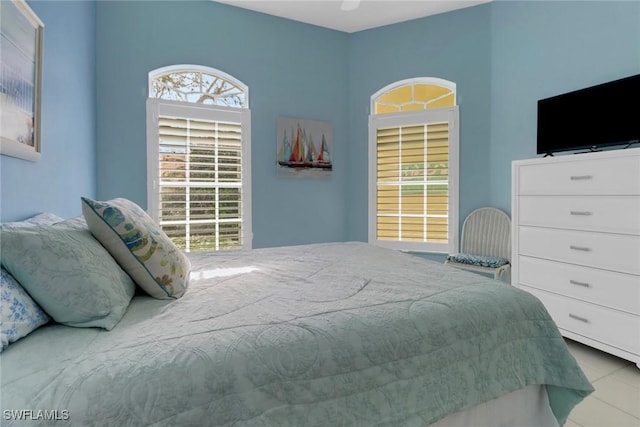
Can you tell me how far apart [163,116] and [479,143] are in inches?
123

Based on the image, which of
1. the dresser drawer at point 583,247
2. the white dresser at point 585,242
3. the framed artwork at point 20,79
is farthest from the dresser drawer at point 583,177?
the framed artwork at point 20,79

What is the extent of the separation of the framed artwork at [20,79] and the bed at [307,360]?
94 cm

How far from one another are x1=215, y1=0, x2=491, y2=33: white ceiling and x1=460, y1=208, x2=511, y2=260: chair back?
213cm

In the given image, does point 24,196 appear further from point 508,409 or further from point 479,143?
point 479,143

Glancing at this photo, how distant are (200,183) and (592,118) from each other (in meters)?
3.26

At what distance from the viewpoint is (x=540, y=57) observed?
3.09 m

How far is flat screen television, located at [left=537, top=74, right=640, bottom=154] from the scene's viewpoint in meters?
2.23

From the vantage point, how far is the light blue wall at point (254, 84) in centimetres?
303

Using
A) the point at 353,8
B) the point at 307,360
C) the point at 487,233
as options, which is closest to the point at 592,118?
the point at 487,233

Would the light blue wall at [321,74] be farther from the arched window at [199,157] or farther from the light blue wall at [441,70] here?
the arched window at [199,157]

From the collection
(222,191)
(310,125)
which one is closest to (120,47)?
(222,191)

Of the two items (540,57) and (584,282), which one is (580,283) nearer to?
(584,282)

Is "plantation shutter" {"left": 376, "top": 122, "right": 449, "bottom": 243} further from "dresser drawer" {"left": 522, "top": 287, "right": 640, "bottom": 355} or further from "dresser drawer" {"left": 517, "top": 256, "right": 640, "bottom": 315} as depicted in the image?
"dresser drawer" {"left": 522, "top": 287, "right": 640, "bottom": 355}

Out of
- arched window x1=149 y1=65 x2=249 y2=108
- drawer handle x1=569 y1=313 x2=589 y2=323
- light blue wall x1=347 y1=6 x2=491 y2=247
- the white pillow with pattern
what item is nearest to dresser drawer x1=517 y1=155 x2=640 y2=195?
drawer handle x1=569 y1=313 x2=589 y2=323
